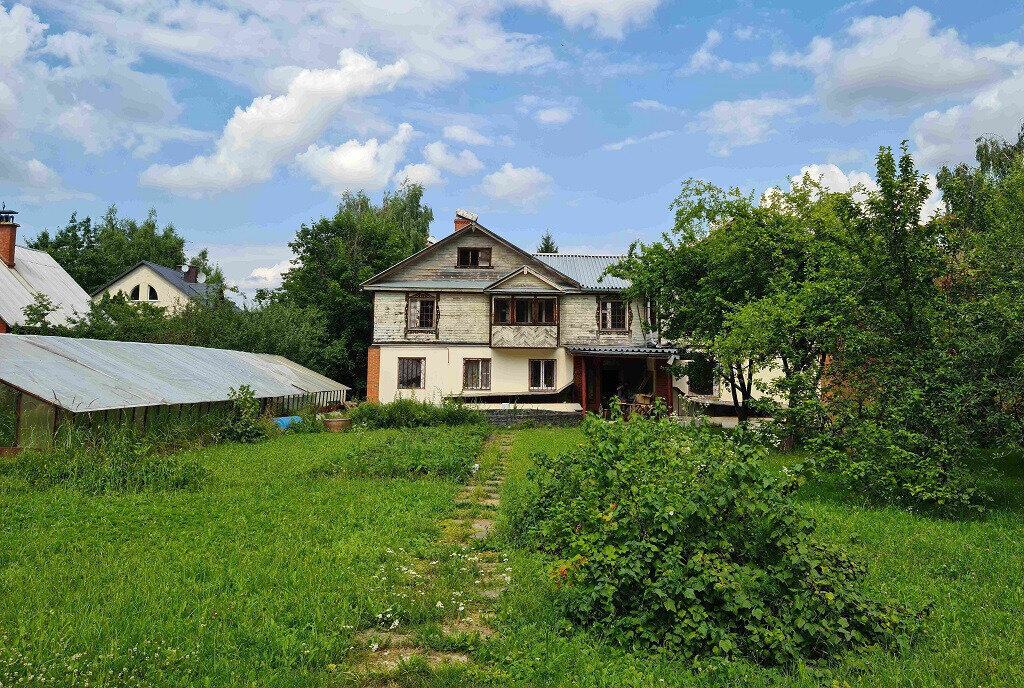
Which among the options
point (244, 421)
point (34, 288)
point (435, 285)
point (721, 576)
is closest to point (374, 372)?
point (435, 285)

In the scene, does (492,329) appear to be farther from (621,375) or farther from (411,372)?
(621,375)

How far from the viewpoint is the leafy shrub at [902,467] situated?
961cm

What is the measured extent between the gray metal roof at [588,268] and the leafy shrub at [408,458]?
42.8ft

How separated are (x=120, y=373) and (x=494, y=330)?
14923 millimetres

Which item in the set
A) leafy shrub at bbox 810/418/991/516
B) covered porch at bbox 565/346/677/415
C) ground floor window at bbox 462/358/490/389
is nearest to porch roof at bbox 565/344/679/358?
covered porch at bbox 565/346/677/415

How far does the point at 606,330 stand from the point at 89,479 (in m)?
22.0

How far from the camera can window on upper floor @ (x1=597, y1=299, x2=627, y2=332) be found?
2933cm

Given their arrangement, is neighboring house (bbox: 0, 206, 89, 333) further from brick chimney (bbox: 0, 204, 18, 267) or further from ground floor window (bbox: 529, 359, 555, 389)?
ground floor window (bbox: 529, 359, 555, 389)

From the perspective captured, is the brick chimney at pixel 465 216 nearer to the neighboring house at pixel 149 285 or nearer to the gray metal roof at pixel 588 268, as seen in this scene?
the gray metal roof at pixel 588 268

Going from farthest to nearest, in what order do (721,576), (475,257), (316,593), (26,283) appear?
(26,283) → (475,257) → (316,593) → (721,576)

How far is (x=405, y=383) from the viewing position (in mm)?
28578

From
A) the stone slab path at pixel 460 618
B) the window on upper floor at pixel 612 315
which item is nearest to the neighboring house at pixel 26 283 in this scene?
the window on upper floor at pixel 612 315

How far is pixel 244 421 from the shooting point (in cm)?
1844

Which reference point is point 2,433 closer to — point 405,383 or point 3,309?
point 405,383
